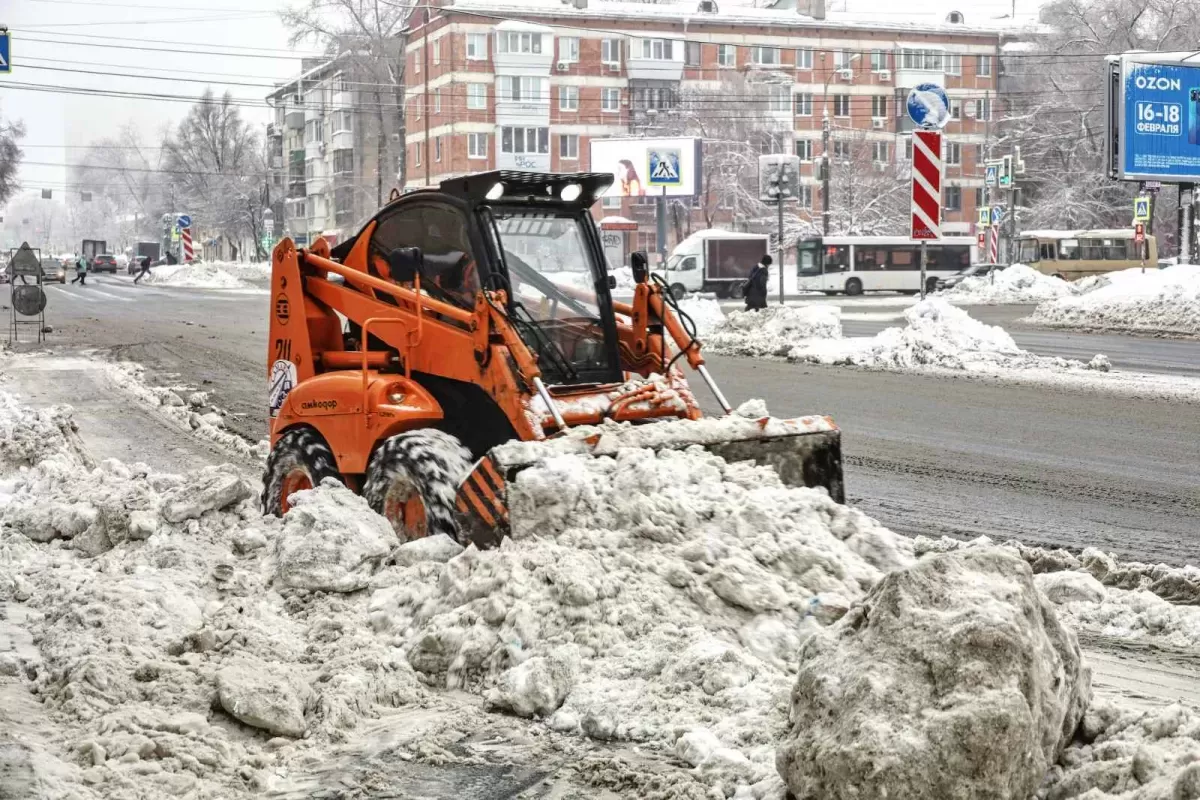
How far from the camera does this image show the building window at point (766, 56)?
8769 cm

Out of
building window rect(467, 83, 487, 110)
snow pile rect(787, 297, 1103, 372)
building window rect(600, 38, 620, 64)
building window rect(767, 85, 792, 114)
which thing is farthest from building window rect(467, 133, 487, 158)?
snow pile rect(787, 297, 1103, 372)

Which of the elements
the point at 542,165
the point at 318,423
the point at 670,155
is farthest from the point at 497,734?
the point at 542,165

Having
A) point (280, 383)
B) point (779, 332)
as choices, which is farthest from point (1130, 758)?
point (779, 332)

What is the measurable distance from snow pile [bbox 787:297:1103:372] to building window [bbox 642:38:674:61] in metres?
64.6

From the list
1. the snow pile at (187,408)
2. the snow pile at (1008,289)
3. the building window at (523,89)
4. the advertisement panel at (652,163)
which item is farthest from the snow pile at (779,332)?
the building window at (523,89)

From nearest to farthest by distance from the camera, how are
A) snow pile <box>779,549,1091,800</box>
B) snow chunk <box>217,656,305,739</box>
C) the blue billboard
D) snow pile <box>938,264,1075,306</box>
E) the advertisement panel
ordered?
snow pile <box>779,549,1091,800</box> → snow chunk <box>217,656,305,739</box> → the blue billboard → snow pile <box>938,264,1075,306</box> → the advertisement panel

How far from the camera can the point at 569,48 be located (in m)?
82.8

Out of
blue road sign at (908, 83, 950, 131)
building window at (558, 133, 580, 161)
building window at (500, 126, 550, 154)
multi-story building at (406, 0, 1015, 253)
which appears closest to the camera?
blue road sign at (908, 83, 950, 131)

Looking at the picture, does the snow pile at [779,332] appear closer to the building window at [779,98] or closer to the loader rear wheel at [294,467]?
the loader rear wheel at [294,467]

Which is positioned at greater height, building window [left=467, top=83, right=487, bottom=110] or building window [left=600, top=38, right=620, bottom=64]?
building window [left=600, top=38, right=620, bottom=64]

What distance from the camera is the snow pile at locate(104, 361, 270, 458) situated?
12.6m

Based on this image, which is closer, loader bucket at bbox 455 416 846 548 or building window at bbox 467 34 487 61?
loader bucket at bbox 455 416 846 548

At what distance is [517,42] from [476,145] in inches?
241

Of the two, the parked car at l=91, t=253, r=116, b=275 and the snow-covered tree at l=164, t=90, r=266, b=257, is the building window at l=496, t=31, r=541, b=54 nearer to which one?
the snow-covered tree at l=164, t=90, r=266, b=257
